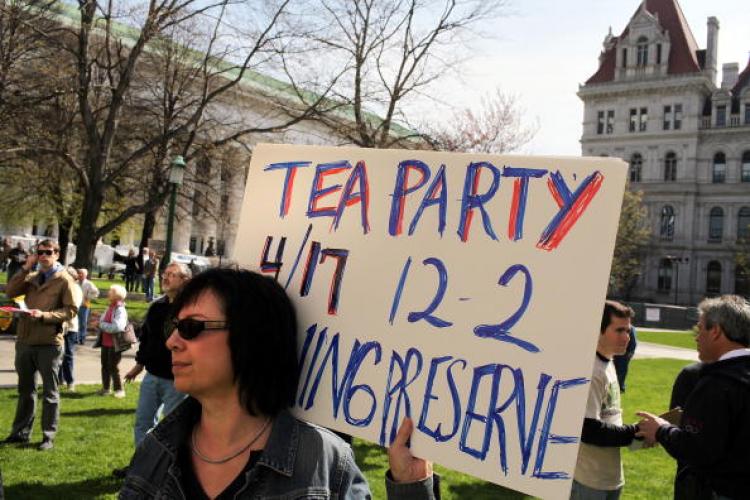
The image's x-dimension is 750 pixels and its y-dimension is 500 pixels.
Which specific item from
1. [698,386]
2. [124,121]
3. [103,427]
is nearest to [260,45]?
[124,121]

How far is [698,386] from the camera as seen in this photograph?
2932 mm

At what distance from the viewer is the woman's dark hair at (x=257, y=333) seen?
72.3 inches

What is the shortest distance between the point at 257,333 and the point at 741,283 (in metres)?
58.7

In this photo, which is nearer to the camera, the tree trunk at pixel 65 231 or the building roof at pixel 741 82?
the tree trunk at pixel 65 231

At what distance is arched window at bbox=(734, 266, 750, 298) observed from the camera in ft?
171

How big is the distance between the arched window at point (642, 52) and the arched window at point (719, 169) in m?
9.99

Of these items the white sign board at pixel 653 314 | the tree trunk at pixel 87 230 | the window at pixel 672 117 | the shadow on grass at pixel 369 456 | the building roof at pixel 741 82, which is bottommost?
the shadow on grass at pixel 369 456

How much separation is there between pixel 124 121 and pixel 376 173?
17.6 m

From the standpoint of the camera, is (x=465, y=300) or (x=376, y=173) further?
(x=376, y=173)

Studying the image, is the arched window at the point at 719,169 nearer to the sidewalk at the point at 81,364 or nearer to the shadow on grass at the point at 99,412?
the sidewalk at the point at 81,364

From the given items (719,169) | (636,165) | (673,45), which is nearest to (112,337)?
(636,165)

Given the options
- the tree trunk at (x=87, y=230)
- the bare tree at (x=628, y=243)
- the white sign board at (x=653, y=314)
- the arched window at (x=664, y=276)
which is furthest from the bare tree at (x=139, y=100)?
the arched window at (x=664, y=276)

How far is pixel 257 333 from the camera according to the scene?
185 cm

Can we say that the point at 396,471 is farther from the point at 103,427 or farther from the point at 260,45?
the point at 260,45
